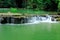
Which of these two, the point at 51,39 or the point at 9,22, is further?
the point at 9,22

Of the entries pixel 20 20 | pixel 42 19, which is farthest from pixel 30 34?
pixel 42 19

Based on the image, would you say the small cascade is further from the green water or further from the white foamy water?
the green water

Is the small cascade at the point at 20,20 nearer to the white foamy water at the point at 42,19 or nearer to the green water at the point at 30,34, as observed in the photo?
the white foamy water at the point at 42,19

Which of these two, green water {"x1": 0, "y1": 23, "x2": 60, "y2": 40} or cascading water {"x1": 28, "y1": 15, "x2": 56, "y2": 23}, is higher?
green water {"x1": 0, "y1": 23, "x2": 60, "y2": 40}

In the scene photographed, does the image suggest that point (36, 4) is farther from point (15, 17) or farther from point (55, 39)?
point (55, 39)

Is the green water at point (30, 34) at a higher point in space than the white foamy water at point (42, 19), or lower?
higher

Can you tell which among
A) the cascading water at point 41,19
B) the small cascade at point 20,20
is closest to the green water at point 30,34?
the small cascade at point 20,20

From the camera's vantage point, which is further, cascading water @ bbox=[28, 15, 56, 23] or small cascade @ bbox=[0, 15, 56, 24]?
cascading water @ bbox=[28, 15, 56, 23]

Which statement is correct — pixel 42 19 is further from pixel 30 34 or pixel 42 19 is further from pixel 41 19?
pixel 30 34

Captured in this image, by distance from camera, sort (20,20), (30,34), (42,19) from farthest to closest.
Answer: (42,19), (20,20), (30,34)

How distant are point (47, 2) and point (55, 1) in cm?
160

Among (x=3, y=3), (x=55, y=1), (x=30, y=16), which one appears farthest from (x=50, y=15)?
(x=3, y=3)

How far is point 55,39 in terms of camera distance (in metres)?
12.8

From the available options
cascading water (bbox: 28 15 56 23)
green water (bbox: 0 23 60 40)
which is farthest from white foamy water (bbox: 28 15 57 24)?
green water (bbox: 0 23 60 40)
